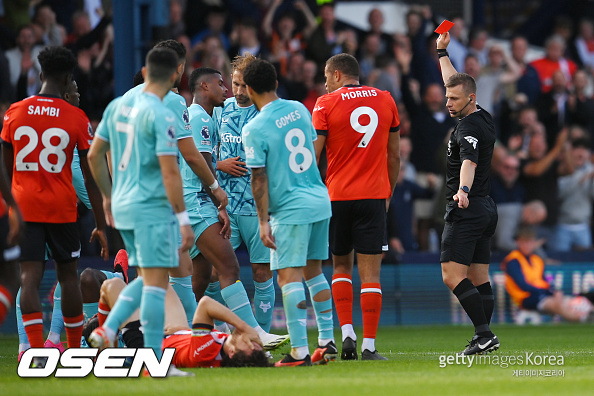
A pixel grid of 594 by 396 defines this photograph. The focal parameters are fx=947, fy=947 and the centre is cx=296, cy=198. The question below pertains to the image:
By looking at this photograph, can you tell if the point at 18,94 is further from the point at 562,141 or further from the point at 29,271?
the point at 562,141

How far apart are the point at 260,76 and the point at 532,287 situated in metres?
8.61

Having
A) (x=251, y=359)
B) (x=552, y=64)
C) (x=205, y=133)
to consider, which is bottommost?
(x=251, y=359)

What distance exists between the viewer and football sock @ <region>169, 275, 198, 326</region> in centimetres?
909

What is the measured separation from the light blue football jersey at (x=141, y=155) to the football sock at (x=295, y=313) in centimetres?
135

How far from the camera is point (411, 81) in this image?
54.5ft

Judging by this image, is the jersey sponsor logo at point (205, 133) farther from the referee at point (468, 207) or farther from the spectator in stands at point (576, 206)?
the spectator in stands at point (576, 206)

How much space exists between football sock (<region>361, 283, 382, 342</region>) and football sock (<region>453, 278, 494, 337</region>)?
0.77m

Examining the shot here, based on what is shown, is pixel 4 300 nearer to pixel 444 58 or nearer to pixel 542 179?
pixel 444 58

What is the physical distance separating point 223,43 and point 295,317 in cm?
935

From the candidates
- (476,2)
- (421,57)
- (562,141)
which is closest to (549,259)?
(562,141)

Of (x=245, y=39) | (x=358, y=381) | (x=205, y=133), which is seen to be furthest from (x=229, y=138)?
(x=245, y=39)

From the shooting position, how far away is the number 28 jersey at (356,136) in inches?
350

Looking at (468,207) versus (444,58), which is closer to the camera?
(468,207)

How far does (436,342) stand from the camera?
453 inches
